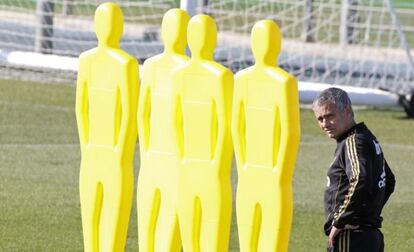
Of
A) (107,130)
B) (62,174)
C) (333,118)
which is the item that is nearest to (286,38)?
(62,174)

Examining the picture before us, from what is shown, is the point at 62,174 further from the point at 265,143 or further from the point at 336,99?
the point at 336,99

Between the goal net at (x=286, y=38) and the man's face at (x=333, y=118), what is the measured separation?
10.8m

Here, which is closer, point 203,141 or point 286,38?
point 203,141

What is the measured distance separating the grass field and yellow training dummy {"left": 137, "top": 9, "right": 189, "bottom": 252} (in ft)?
6.68

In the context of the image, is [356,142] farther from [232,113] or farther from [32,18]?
[32,18]

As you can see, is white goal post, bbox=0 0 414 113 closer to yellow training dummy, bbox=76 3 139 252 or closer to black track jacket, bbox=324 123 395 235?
yellow training dummy, bbox=76 3 139 252

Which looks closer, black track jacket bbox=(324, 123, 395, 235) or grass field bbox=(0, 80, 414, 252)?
black track jacket bbox=(324, 123, 395, 235)

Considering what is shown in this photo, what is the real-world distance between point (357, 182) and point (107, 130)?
1590 mm

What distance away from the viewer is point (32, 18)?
2570 cm

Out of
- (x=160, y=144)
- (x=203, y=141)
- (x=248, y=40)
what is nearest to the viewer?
(x=203, y=141)

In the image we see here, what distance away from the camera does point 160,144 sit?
8234 mm

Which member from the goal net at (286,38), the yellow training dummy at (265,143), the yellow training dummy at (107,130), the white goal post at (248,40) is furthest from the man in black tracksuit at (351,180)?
the goal net at (286,38)

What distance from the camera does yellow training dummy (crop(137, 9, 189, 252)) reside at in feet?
26.8

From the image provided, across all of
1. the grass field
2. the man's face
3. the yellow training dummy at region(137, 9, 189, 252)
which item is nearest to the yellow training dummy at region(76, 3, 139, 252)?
the yellow training dummy at region(137, 9, 189, 252)
